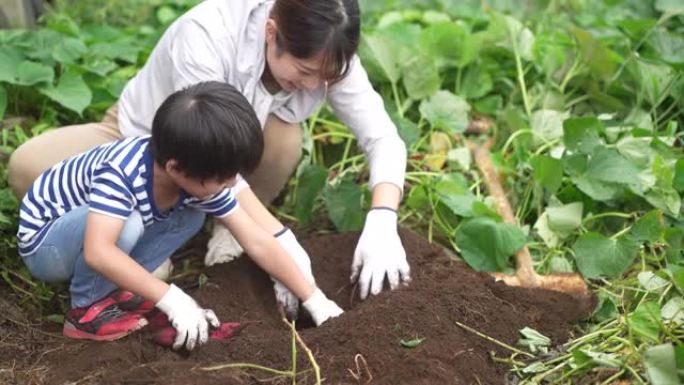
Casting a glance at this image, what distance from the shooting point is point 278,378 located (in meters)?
2.00

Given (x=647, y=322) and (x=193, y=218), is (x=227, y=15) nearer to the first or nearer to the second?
(x=193, y=218)

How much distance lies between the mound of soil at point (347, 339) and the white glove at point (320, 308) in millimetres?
60

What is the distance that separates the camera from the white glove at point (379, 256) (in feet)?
7.94

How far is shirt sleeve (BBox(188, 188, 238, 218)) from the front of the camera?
2250 mm

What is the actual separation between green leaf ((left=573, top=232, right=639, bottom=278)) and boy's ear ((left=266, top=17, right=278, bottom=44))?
1.07 m

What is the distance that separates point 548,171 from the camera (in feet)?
9.14

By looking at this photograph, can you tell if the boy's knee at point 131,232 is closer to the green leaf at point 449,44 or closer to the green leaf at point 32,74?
the green leaf at point 32,74

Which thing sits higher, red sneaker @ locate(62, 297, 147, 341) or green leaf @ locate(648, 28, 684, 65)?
green leaf @ locate(648, 28, 684, 65)

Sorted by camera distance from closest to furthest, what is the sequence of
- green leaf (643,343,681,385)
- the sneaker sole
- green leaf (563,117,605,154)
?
green leaf (643,343,681,385) → the sneaker sole → green leaf (563,117,605,154)

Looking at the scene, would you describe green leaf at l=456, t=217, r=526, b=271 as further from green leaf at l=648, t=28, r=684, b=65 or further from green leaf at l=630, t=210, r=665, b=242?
green leaf at l=648, t=28, r=684, b=65

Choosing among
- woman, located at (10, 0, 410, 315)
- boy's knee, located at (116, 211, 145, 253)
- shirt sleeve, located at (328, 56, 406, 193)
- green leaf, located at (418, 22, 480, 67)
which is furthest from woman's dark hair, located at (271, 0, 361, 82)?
green leaf, located at (418, 22, 480, 67)

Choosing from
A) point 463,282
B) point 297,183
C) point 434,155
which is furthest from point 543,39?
point 463,282

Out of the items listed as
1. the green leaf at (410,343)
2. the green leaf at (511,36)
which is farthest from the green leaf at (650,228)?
the green leaf at (511,36)

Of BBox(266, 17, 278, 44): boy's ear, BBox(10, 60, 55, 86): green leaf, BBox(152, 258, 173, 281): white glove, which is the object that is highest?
BBox(266, 17, 278, 44): boy's ear
